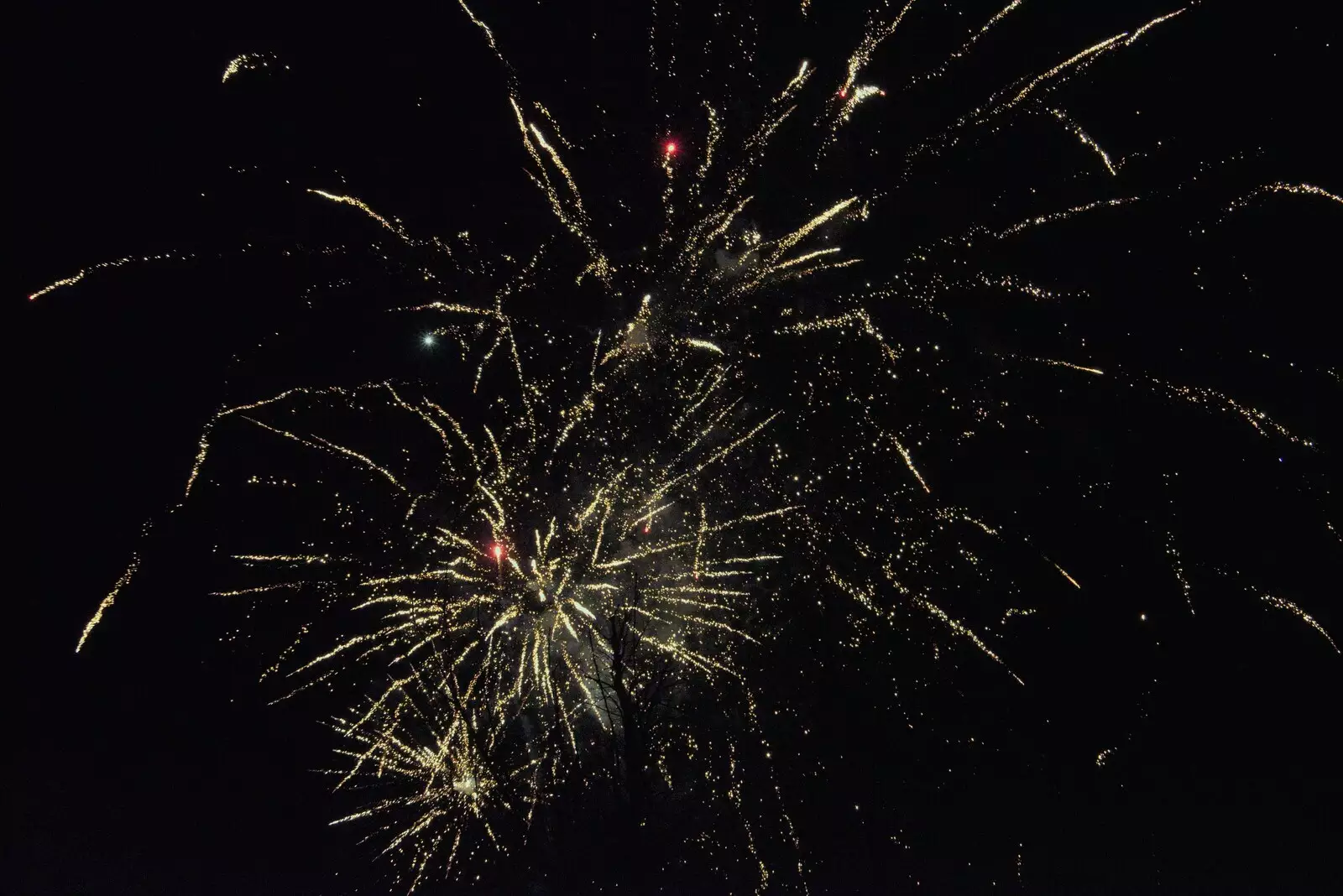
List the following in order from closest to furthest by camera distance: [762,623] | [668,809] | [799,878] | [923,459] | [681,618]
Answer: [681,618], [923,459], [762,623], [668,809], [799,878]

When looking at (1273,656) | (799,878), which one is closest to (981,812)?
(799,878)

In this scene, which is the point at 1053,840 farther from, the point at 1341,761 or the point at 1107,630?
the point at 1107,630

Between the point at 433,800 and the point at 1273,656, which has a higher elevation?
the point at 1273,656

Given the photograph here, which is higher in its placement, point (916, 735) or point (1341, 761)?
point (1341, 761)

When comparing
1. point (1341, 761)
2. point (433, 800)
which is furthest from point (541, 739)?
point (1341, 761)

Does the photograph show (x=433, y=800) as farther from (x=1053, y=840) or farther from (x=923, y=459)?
(x=1053, y=840)

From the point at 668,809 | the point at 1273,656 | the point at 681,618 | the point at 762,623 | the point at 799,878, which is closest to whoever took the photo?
the point at 681,618

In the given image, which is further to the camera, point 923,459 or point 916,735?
point 916,735

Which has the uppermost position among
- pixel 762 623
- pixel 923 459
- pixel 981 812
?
pixel 923 459

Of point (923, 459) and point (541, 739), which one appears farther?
point (541, 739)
